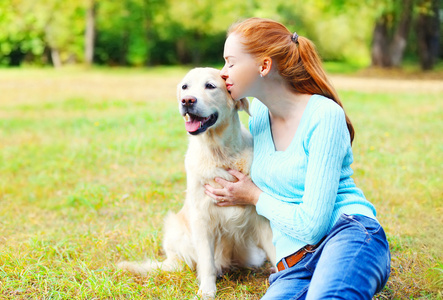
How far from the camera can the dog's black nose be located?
2416 millimetres

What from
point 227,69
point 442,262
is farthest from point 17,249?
point 442,262

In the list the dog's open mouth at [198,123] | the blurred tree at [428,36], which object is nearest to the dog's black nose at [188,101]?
the dog's open mouth at [198,123]

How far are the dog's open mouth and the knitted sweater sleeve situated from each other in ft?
2.01

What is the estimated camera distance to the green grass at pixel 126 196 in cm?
277

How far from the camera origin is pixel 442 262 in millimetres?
2812

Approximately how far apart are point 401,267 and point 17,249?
2732 mm

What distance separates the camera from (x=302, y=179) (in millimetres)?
2230

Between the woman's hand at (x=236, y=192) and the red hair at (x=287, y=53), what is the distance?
2.04 ft

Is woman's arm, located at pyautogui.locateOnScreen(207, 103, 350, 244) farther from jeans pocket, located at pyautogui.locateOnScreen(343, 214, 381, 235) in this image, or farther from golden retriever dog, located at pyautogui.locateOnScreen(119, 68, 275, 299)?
golden retriever dog, located at pyautogui.locateOnScreen(119, 68, 275, 299)

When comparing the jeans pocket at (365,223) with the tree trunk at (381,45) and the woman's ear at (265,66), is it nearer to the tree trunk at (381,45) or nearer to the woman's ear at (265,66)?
the woman's ear at (265,66)

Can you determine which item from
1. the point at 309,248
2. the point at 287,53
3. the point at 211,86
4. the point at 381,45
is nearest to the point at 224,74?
the point at 211,86

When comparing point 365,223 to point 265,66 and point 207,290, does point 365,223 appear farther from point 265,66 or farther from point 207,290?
point 207,290

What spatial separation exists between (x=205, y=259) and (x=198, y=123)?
849 millimetres


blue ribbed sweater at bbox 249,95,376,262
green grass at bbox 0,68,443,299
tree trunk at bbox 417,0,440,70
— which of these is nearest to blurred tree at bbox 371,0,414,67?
tree trunk at bbox 417,0,440,70
